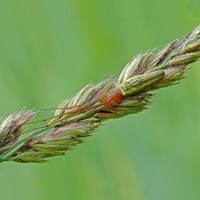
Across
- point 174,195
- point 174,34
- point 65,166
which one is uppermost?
point 174,34

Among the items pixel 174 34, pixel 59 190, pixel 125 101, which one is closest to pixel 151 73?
pixel 125 101

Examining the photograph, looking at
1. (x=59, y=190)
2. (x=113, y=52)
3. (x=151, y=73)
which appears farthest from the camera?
(x=113, y=52)

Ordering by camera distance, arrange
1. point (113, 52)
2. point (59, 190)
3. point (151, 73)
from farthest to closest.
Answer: point (113, 52)
point (59, 190)
point (151, 73)

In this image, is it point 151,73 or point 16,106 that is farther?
point 16,106

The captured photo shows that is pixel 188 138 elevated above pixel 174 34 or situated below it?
below

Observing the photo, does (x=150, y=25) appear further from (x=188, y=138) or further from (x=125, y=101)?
(x=125, y=101)

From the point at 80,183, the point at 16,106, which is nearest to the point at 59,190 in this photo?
the point at 80,183

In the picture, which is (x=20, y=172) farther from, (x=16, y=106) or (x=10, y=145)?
(x=10, y=145)
